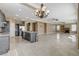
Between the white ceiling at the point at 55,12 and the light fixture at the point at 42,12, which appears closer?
the white ceiling at the point at 55,12

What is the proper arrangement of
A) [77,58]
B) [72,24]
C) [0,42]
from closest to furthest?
[77,58] → [72,24] → [0,42]

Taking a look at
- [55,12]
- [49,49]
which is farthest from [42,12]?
[49,49]

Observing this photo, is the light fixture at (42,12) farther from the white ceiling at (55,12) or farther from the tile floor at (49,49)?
the tile floor at (49,49)

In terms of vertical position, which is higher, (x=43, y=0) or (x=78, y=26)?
(x=43, y=0)

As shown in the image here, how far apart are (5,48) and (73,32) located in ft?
8.00

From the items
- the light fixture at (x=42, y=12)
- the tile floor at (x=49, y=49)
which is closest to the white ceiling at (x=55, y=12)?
the light fixture at (x=42, y=12)

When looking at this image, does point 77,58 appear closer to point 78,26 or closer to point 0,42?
point 78,26

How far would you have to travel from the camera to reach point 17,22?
12.6 ft

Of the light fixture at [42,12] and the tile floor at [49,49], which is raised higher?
the light fixture at [42,12]

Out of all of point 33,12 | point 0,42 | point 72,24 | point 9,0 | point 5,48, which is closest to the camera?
point 9,0

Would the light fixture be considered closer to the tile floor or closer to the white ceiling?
the white ceiling

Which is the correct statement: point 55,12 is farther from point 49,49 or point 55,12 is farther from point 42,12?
point 49,49

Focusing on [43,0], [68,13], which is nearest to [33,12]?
[68,13]

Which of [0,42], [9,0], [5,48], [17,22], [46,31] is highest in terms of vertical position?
[9,0]
